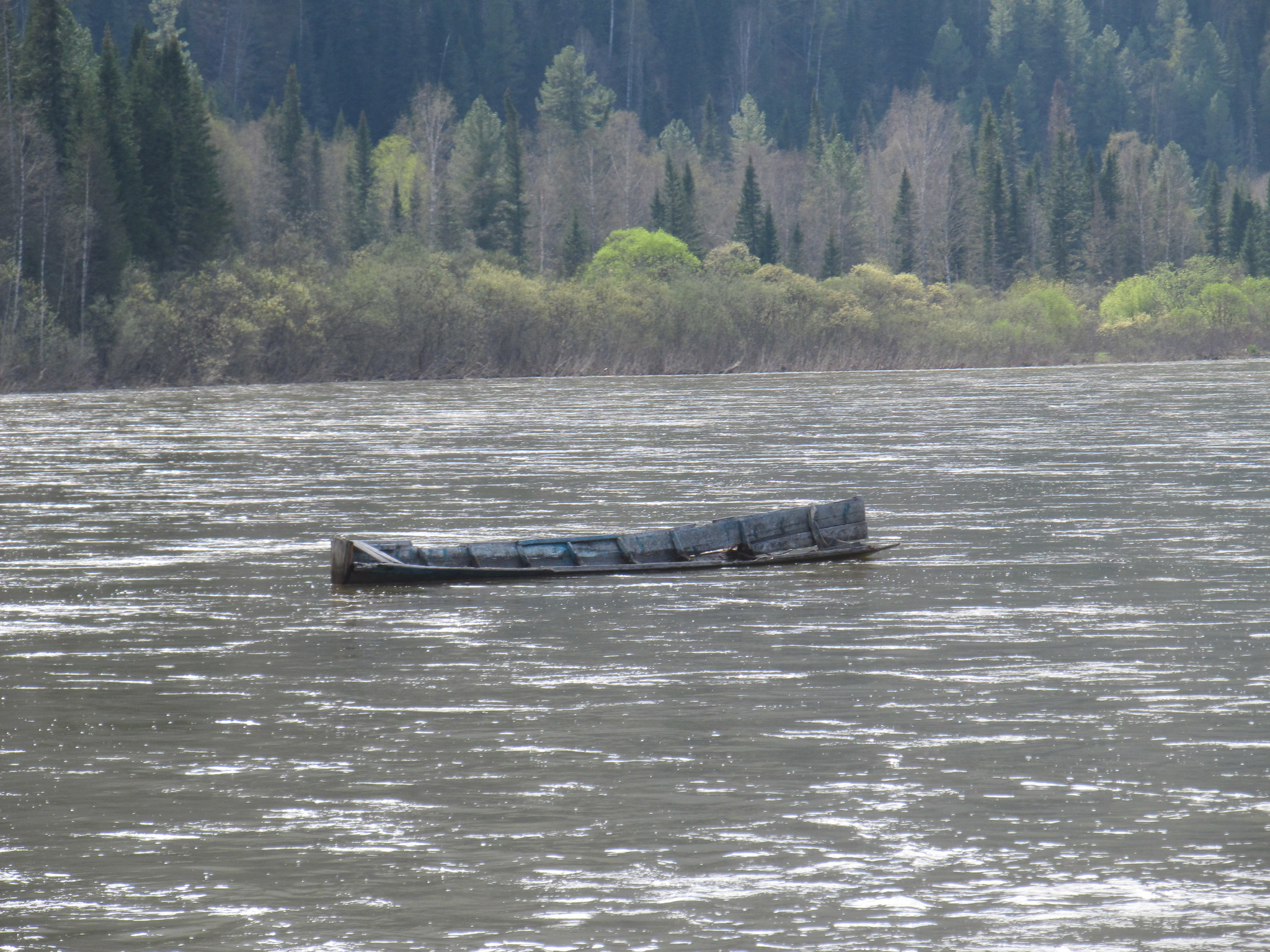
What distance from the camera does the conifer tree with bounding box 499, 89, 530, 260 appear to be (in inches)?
5714

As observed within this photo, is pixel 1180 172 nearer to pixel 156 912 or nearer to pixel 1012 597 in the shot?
pixel 1012 597

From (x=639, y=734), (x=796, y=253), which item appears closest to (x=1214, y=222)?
(x=796, y=253)

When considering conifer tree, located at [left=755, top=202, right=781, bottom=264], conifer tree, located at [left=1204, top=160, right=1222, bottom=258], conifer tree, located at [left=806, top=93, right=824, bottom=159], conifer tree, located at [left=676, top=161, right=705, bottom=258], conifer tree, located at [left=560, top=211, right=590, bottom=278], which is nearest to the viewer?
conifer tree, located at [left=560, top=211, right=590, bottom=278]

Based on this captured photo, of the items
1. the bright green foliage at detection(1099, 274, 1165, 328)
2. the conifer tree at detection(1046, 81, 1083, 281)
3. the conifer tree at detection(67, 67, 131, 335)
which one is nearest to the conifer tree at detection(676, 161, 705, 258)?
the bright green foliage at detection(1099, 274, 1165, 328)

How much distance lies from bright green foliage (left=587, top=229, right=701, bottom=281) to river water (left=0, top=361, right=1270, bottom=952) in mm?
92306

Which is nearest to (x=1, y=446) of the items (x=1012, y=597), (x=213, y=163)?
(x=1012, y=597)

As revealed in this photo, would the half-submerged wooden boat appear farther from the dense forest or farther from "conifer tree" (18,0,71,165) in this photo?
"conifer tree" (18,0,71,165)

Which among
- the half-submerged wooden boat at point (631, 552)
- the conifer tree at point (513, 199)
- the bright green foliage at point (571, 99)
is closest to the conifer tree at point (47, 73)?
the conifer tree at point (513, 199)

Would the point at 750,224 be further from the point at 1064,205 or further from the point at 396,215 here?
the point at 1064,205

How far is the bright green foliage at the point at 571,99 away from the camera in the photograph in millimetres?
173000

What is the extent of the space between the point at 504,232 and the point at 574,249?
8.67 m

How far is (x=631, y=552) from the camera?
86.3 ft

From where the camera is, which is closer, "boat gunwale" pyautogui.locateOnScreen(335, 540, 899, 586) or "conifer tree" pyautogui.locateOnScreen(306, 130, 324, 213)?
"boat gunwale" pyautogui.locateOnScreen(335, 540, 899, 586)

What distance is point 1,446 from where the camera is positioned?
171 ft
